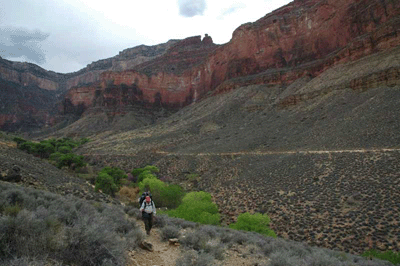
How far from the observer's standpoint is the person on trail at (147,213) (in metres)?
7.96

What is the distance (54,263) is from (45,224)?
1015 mm

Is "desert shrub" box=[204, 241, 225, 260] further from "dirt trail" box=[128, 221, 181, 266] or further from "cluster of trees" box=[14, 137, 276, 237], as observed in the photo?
"cluster of trees" box=[14, 137, 276, 237]

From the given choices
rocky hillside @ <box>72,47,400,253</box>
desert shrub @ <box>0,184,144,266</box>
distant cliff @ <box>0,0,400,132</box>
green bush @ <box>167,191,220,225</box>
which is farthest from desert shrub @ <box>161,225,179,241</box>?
distant cliff @ <box>0,0,400,132</box>

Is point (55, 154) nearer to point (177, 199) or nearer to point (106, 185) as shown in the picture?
point (106, 185)

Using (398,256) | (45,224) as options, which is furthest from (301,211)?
(45,224)

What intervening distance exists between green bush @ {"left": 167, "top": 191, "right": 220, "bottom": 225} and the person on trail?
8.69 metres

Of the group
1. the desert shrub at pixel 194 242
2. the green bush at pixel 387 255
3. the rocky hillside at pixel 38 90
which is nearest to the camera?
the desert shrub at pixel 194 242

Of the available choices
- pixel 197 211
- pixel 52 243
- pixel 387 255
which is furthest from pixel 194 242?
pixel 197 211

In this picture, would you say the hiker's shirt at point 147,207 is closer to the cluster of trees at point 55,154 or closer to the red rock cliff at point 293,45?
the cluster of trees at point 55,154

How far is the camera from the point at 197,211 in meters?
18.4

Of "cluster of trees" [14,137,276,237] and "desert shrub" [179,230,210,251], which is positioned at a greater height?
"desert shrub" [179,230,210,251]

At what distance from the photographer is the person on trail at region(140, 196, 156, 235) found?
26.1ft

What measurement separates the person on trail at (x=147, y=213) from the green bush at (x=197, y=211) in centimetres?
869

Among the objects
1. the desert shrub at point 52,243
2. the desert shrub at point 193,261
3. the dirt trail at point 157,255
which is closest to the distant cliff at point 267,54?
the dirt trail at point 157,255
